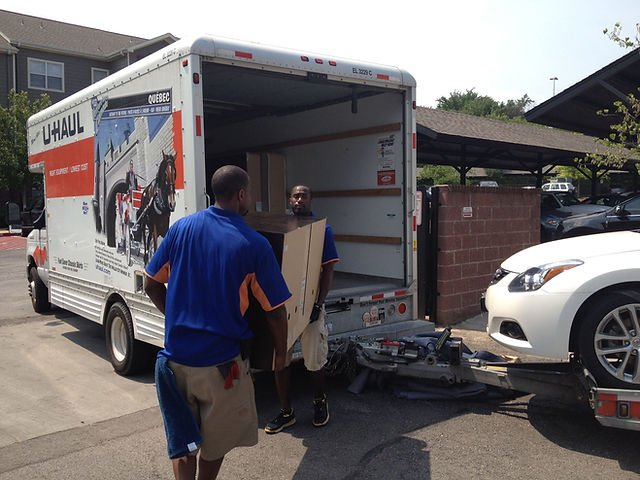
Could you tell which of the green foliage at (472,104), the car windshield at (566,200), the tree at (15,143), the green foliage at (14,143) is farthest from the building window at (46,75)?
the green foliage at (472,104)

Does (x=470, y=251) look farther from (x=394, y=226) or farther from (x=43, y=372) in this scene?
(x=43, y=372)

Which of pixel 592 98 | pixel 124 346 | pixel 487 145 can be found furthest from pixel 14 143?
pixel 124 346

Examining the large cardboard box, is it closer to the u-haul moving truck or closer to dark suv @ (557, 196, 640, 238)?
the u-haul moving truck

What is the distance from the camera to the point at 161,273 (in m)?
3.02

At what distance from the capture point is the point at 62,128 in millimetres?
6820

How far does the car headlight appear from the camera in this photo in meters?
4.18

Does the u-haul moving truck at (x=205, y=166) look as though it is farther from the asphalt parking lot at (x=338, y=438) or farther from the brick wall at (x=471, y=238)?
the brick wall at (x=471, y=238)

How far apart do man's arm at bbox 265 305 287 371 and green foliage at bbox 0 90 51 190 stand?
25.0 meters

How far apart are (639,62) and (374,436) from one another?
10792 mm

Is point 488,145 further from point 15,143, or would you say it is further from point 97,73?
point 97,73

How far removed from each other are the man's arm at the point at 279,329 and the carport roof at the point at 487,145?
10039mm

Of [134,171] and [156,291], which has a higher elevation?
[134,171]

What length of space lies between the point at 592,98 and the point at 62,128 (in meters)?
12.2

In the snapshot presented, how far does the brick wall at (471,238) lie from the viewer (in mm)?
7672
